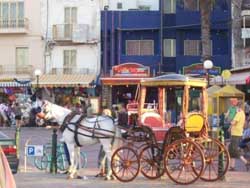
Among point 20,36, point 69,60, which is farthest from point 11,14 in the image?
point 69,60

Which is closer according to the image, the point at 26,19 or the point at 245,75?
the point at 245,75

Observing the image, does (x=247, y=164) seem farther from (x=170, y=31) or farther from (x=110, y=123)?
(x=170, y=31)

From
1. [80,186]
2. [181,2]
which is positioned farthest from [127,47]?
[80,186]

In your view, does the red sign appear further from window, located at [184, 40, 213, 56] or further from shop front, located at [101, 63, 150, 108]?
window, located at [184, 40, 213, 56]

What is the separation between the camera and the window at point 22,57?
157 ft

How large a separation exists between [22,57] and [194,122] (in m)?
35.2

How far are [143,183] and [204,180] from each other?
136 centimetres

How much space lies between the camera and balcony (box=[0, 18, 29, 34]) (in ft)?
157

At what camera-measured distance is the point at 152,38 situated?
4662cm

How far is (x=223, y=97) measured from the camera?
2883cm

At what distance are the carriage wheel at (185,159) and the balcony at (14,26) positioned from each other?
35469 mm

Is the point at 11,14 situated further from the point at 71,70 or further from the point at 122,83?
the point at 122,83

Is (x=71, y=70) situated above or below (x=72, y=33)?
below

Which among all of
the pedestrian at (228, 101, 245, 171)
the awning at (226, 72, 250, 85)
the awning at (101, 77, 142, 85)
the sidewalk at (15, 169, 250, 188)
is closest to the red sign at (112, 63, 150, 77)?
the awning at (101, 77, 142, 85)
